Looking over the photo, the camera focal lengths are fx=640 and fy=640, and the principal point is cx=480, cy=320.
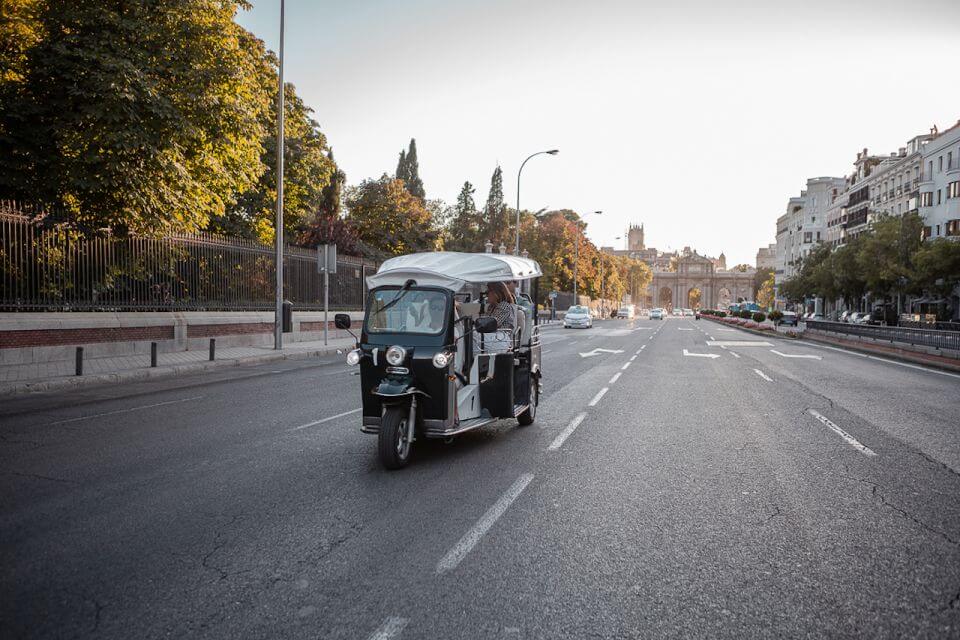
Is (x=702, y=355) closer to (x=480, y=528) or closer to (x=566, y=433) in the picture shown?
(x=566, y=433)

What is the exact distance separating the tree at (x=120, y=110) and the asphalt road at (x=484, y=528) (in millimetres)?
7318

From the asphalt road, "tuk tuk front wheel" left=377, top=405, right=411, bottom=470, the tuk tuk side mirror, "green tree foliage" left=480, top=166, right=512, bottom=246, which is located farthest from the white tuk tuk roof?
"green tree foliage" left=480, top=166, right=512, bottom=246

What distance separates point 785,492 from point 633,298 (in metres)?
148

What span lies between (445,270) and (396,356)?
4.00 ft

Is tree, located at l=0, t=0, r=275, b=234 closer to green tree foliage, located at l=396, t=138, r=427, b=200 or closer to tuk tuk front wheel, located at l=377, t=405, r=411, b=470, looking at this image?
tuk tuk front wheel, located at l=377, t=405, r=411, b=470

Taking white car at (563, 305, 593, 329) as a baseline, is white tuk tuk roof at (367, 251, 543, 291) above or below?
above

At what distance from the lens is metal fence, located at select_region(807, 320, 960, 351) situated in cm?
2172

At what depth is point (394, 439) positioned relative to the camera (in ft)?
20.2

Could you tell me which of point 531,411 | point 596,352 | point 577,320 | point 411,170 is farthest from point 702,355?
point 411,170

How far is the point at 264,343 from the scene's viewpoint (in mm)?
22609

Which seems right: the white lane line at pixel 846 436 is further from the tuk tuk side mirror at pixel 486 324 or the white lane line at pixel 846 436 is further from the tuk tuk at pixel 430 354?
the tuk tuk side mirror at pixel 486 324

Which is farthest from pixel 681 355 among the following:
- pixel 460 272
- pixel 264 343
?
pixel 460 272

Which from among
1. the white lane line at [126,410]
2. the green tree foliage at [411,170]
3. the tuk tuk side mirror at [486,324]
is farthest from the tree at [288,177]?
the green tree foliage at [411,170]

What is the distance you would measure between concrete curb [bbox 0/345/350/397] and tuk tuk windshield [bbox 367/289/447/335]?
8548 millimetres
